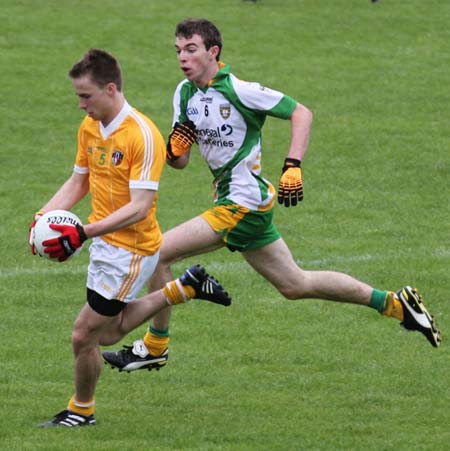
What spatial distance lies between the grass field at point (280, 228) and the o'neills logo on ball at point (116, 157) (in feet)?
5.37

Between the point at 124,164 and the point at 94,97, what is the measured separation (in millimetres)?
417

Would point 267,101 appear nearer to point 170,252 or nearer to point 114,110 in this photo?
point 170,252

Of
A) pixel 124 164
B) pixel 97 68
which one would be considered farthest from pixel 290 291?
pixel 97 68

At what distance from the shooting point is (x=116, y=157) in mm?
7820

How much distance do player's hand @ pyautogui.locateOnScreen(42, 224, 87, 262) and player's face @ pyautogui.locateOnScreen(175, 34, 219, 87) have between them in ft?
5.51

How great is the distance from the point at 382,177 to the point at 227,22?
717cm

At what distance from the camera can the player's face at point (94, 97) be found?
7.70 metres

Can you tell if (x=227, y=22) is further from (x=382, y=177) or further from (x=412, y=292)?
(x=412, y=292)

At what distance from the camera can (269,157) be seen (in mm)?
16562

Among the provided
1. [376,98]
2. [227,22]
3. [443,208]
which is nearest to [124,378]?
[443,208]

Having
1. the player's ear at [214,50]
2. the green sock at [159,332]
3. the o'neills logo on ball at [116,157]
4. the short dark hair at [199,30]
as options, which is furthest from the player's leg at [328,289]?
the o'neills logo on ball at [116,157]

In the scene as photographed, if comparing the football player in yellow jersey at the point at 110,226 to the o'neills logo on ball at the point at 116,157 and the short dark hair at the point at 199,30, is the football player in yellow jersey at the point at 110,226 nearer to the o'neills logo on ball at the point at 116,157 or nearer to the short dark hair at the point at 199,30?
the o'neills logo on ball at the point at 116,157

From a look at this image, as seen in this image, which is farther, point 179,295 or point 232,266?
point 232,266

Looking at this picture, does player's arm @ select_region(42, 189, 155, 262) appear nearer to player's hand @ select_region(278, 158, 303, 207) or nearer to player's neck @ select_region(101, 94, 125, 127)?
player's neck @ select_region(101, 94, 125, 127)
